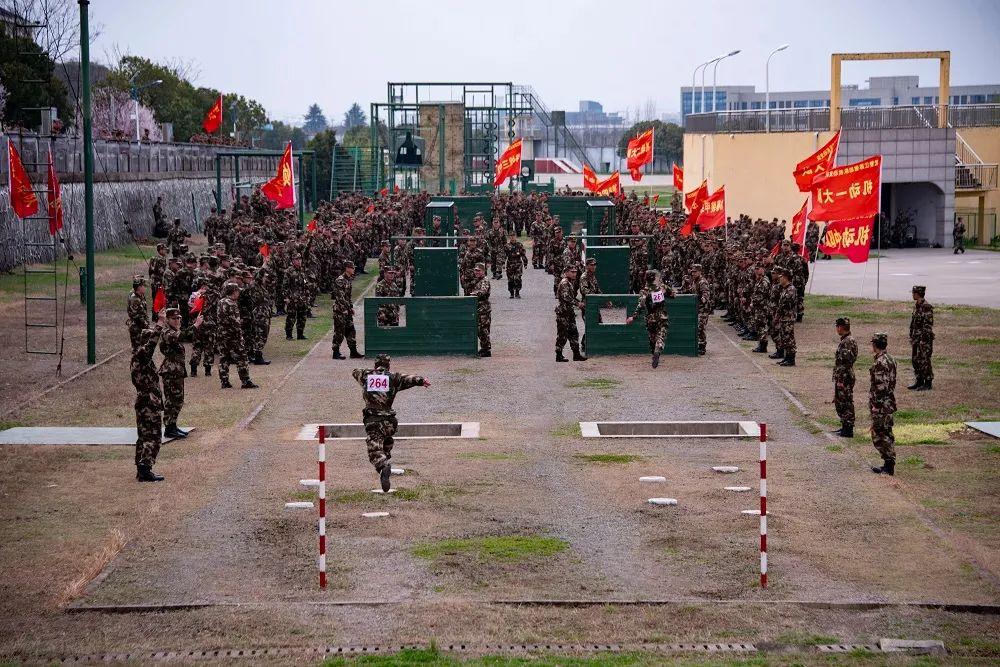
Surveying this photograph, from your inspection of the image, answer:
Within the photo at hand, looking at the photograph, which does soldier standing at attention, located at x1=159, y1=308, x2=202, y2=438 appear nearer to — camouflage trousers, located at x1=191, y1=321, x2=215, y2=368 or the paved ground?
camouflage trousers, located at x1=191, y1=321, x2=215, y2=368

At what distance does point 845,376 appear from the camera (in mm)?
16938

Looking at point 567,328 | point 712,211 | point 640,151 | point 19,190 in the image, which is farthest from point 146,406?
point 640,151

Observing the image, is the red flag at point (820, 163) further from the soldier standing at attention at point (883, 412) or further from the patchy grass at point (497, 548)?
the patchy grass at point (497, 548)

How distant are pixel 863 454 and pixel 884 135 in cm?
3713

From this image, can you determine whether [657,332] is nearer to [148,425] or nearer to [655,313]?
[655,313]

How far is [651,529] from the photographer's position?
42.6 ft

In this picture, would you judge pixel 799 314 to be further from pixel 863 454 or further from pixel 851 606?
pixel 851 606

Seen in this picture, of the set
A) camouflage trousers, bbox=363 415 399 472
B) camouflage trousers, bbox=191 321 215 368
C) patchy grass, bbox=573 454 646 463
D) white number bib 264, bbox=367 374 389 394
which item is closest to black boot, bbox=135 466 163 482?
camouflage trousers, bbox=363 415 399 472

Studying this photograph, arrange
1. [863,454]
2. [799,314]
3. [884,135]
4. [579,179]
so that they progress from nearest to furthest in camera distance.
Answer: [863,454], [799,314], [884,135], [579,179]

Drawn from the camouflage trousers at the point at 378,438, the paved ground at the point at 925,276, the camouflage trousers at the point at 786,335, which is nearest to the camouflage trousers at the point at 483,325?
the camouflage trousers at the point at 786,335

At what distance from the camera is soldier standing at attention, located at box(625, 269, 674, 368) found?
23.3 meters

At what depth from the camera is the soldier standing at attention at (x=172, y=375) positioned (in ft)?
55.0

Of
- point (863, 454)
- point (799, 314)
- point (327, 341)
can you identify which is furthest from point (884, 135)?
point (863, 454)

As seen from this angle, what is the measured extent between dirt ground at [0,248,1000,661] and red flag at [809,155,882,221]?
6.50 m
